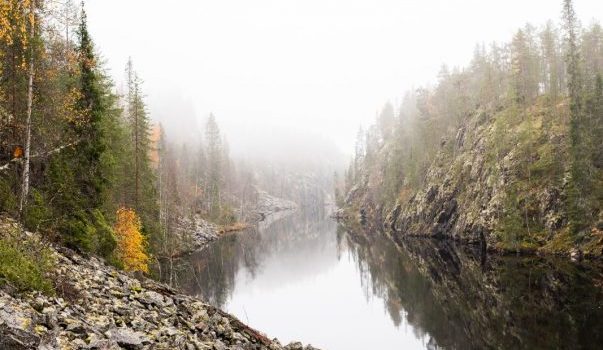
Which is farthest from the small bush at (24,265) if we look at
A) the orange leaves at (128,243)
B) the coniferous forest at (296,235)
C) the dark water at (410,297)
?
the dark water at (410,297)

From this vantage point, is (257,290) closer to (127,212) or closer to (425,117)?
(127,212)

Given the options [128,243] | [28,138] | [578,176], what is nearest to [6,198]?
[28,138]

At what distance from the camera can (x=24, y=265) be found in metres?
14.3

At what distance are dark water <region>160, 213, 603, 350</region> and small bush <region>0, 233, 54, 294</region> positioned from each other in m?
19.6

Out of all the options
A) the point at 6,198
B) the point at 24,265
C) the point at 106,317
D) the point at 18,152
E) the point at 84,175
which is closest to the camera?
the point at 24,265

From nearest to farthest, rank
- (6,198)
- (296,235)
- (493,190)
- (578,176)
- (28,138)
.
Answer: (28,138) < (6,198) < (578,176) < (493,190) < (296,235)

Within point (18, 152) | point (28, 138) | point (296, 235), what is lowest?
point (296, 235)

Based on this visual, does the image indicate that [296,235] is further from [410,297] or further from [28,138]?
[28,138]

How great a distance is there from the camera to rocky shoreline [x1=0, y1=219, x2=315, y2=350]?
36.6 feet

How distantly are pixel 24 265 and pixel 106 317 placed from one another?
10.1 feet

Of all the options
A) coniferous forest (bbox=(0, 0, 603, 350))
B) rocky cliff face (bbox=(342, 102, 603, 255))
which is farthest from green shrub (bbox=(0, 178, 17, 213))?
rocky cliff face (bbox=(342, 102, 603, 255))

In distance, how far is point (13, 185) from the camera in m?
23.7

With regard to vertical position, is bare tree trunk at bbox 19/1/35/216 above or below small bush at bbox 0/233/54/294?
above

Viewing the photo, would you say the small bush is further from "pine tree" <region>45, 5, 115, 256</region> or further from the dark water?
the dark water
